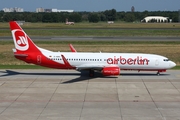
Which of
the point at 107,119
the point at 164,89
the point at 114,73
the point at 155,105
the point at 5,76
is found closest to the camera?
the point at 107,119

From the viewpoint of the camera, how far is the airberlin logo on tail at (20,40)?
4159 cm

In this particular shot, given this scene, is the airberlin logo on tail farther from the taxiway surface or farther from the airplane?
the taxiway surface

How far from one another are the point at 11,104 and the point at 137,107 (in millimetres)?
10495

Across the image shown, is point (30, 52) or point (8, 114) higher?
point (30, 52)

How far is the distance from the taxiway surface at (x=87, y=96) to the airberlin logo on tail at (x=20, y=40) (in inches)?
136

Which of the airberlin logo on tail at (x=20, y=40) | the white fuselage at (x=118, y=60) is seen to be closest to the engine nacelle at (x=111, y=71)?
the white fuselage at (x=118, y=60)

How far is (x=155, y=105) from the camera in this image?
2930 centimetres

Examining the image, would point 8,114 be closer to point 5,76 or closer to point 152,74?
point 5,76

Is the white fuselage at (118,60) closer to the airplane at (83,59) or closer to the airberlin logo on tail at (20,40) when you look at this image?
the airplane at (83,59)

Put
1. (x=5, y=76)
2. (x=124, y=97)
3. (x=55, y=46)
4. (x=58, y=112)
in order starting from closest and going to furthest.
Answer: (x=58, y=112) → (x=124, y=97) → (x=5, y=76) → (x=55, y=46)

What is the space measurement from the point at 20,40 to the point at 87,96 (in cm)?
1350

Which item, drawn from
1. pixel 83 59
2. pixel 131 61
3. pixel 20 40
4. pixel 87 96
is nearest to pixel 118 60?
pixel 131 61

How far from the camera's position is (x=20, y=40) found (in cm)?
4166

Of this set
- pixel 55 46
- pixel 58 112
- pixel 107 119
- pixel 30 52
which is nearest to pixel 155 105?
pixel 107 119
